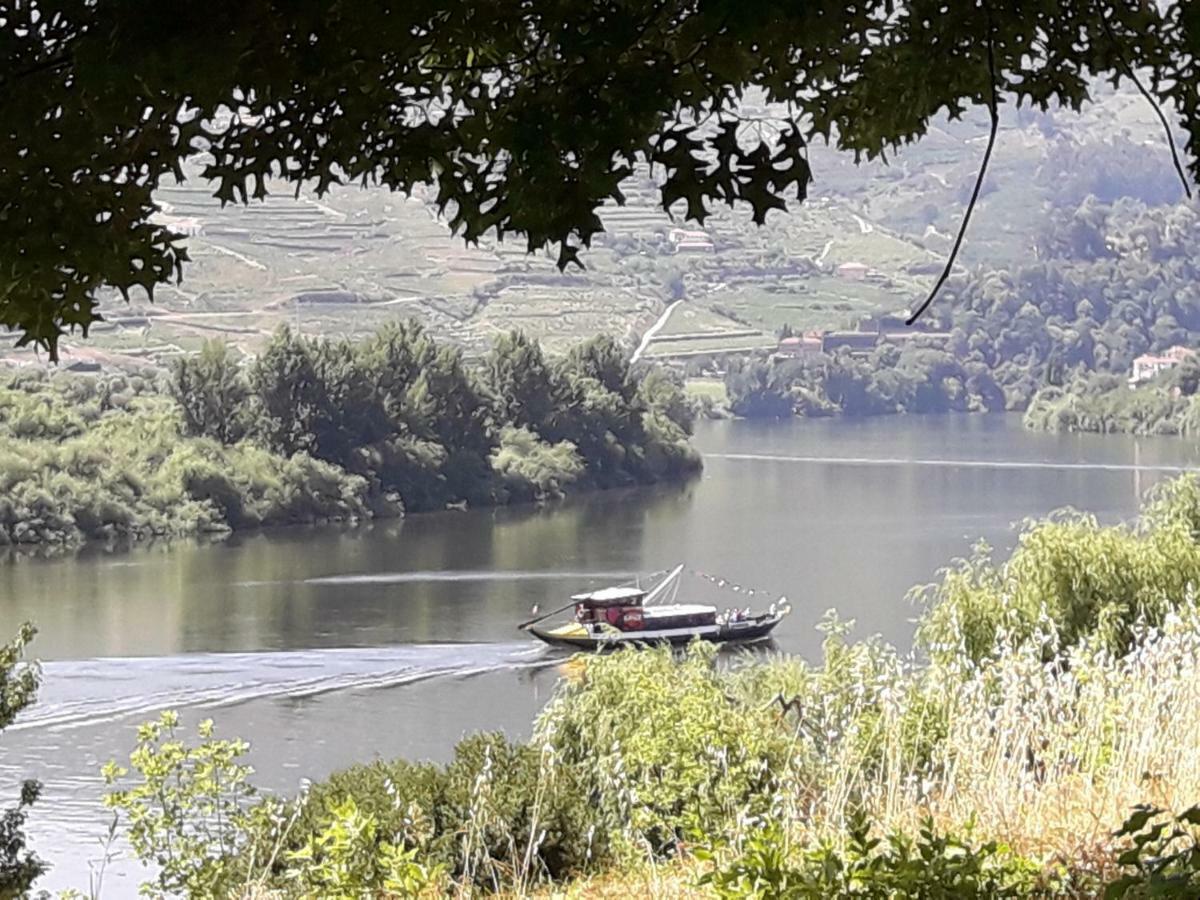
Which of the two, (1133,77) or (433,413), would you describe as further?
(433,413)

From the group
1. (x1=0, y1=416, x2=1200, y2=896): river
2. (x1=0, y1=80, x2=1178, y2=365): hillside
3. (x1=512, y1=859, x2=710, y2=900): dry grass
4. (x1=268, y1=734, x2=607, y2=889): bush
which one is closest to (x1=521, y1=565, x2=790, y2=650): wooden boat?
(x1=0, y1=416, x2=1200, y2=896): river

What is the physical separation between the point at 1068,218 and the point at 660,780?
6448cm

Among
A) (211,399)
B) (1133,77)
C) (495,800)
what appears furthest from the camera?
(211,399)

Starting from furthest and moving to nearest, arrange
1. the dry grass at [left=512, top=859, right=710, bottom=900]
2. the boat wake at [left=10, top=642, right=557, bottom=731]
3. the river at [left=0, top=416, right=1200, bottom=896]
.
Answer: the boat wake at [left=10, top=642, right=557, bottom=731] → the river at [left=0, top=416, right=1200, bottom=896] → the dry grass at [left=512, top=859, right=710, bottom=900]

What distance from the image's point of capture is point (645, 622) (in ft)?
62.2

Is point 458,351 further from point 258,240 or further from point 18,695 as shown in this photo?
point 18,695

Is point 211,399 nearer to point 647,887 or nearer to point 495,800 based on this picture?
point 495,800

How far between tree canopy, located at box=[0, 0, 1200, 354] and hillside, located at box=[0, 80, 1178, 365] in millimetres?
37959

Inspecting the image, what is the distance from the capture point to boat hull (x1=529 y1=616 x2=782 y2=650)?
18156 mm

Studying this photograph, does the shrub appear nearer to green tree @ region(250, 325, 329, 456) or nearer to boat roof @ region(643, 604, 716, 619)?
boat roof @ region(643, 604, 716, 619)

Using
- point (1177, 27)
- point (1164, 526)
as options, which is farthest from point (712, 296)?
point (1177, 27)

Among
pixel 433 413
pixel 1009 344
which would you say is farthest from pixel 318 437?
pixel 1009 344

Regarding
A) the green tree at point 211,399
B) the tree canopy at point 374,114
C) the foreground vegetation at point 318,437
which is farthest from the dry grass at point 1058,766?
the green tree at point 211,399

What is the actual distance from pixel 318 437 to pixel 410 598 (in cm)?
846
